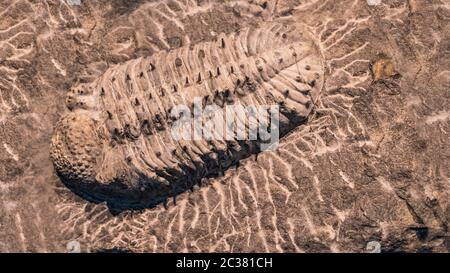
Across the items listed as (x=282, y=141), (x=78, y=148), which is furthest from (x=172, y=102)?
(x=282, y=141)

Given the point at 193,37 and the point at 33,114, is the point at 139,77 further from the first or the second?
the point at 33,114

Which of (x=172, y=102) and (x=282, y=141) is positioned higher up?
(x=172, y=102)

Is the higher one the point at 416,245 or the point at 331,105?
the point at 331,105

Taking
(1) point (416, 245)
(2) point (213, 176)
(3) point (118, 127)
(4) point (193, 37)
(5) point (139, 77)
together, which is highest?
(4) point (193, 37)

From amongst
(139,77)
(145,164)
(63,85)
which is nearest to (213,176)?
(145,164)

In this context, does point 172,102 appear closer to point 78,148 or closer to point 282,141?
point 78,148

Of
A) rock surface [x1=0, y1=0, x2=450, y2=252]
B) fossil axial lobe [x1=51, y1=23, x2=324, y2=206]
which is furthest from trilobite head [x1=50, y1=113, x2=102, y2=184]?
rock surface [x1=0, y1=0, x2=450, y2=252]
